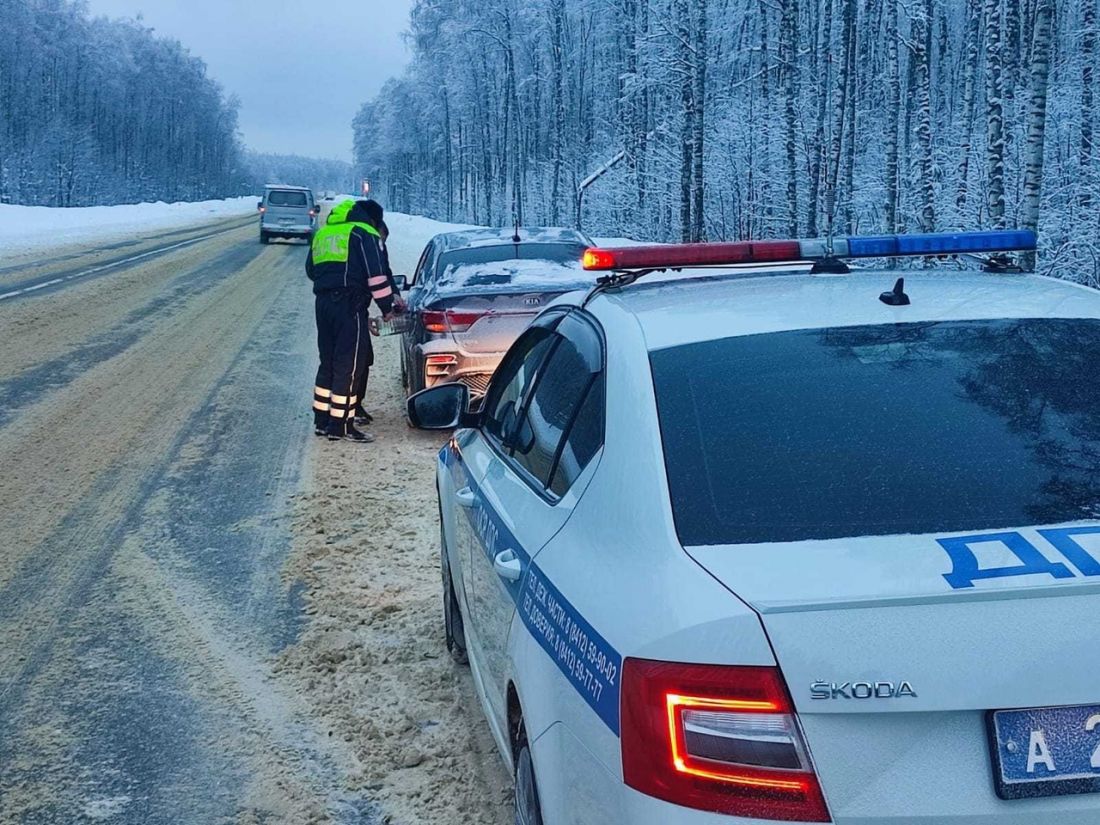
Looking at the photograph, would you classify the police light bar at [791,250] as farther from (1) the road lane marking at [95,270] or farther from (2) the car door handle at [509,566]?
(1) the road lane marking at [95,270]

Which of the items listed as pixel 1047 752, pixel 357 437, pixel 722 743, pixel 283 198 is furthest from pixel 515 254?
pixel 283 198

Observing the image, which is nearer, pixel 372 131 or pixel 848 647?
pixel 848 647

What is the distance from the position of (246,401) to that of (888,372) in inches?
340

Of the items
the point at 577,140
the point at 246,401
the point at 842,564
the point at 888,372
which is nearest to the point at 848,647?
the point at 842,564

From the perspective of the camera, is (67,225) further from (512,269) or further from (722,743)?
(722,743)

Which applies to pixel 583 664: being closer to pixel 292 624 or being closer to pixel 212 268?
pixel 292 624

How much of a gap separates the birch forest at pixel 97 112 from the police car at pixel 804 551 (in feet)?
305

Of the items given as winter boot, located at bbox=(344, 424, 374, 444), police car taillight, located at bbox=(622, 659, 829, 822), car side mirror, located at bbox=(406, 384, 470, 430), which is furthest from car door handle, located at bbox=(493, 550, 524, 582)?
winter boot, located at bbox=(344, 424, 374, 444)

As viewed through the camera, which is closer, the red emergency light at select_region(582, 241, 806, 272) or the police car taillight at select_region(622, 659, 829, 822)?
the police car taillight at select_region(622, 659, 829, 822)

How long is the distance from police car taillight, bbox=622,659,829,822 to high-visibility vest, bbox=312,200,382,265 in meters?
7.53

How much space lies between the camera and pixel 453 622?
175 inches

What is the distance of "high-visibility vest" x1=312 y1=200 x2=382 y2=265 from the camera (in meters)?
8.95

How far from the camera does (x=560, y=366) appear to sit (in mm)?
3205

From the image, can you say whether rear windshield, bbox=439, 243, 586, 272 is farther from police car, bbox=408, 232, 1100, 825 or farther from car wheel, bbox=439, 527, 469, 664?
police car, bbox=408, 232, 1100, 825
